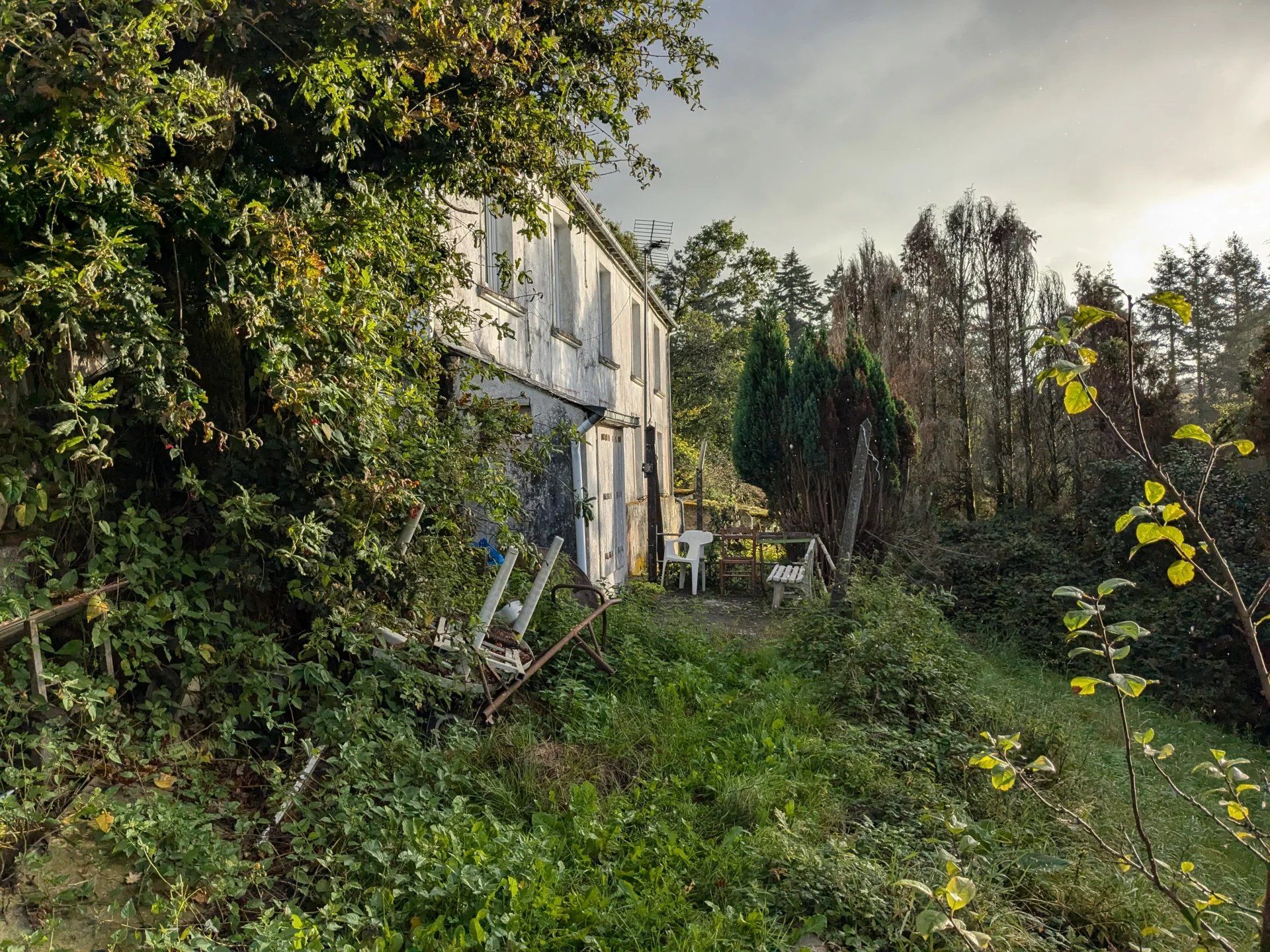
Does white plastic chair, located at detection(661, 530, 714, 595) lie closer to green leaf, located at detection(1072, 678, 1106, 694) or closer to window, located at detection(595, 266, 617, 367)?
window, located at detection(595, 266, 617, 367)

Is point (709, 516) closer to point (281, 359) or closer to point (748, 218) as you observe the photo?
point (748, 218)

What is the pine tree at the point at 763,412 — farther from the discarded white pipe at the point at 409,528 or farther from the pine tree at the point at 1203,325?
the pine tree at the point at 1203,325

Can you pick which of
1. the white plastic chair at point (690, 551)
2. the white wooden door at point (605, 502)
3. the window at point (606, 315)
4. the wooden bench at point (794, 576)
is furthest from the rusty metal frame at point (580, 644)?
the window at point (606, 315)

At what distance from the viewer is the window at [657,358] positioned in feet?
52.7

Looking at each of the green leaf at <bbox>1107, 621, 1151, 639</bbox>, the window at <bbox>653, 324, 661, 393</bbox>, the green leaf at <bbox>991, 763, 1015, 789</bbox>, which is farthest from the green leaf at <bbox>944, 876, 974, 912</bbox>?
the window at <bbox>653, 324, 661, 393</bbox>

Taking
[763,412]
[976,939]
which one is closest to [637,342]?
[763,412]

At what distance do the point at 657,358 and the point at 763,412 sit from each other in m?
4.52

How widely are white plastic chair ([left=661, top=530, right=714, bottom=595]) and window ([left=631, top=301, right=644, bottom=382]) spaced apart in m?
3.78

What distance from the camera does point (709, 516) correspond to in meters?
19.7

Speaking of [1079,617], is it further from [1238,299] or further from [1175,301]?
[1238,299]

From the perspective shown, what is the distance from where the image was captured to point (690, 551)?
11.3m

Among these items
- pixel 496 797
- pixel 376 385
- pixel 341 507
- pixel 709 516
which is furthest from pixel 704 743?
pixel 709 516

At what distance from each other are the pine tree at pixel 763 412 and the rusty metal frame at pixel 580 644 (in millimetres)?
6508

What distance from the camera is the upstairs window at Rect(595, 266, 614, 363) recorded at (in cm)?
1138
